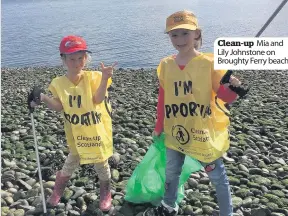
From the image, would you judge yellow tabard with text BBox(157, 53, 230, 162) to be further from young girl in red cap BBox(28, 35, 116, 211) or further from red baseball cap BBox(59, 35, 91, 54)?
red baseball cap BBox(59, 35, 91, 54)

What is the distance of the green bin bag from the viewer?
4738mm

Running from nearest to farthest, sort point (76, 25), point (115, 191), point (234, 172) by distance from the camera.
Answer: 1. point (115, 191)
2. point (234, 172)
3. point (76, 25)

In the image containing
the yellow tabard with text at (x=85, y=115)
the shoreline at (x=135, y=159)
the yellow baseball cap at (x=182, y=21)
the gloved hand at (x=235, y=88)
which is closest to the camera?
the gloved hand at (x=235, y=88)

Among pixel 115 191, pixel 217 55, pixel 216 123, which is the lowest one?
pixel 115 191

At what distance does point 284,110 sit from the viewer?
9.68 metres

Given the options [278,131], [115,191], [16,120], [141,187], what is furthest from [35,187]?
[278,131]

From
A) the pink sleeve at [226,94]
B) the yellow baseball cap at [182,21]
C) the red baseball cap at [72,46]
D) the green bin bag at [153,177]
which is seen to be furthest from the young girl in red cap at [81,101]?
the pink sleeve at [226,94]

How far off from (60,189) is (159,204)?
3.99 ft

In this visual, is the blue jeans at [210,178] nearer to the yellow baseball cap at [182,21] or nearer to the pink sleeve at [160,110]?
the pink sleeve at [160,110]

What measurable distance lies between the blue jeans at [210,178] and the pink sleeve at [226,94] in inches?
25.7

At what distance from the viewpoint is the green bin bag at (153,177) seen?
474 centimetres

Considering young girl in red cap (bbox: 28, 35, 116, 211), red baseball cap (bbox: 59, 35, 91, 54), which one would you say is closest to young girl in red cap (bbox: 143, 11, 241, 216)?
young girl in red cap (bbox: 28, 35, 116, 211)

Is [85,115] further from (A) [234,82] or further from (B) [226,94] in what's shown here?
(A) [234,82]

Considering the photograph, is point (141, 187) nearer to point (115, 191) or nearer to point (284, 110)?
point (115, 191)
